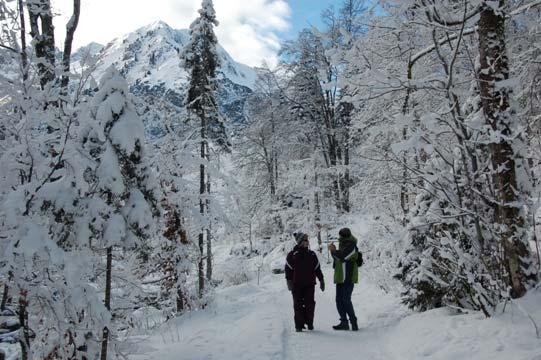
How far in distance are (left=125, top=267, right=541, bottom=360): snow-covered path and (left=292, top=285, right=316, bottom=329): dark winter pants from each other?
0.82 feet

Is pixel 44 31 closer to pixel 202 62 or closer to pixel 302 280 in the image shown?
pixel 302 280

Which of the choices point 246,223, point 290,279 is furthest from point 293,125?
point 290,279

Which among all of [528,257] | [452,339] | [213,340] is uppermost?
[528,257]

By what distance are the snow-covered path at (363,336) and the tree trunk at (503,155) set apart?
43 centimetres

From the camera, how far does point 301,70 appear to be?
73.4 ft

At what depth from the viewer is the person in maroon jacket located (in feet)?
25.2

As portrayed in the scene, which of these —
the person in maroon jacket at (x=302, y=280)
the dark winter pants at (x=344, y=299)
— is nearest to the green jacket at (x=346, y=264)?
the dark winter pants at (x=344, y=299)

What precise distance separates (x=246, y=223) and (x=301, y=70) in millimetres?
13462

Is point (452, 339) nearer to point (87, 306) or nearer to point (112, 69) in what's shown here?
point (87, 306)

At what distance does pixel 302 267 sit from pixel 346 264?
803mm

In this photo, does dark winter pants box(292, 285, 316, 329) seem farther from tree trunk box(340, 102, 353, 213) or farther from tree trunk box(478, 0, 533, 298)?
tree trunk box(340, 102, 353, 213)

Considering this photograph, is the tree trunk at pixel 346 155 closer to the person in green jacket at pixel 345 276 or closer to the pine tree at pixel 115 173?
the person in green jacket at pixel 345 276

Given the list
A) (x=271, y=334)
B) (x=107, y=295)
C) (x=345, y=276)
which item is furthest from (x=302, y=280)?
(x=107, y=295)

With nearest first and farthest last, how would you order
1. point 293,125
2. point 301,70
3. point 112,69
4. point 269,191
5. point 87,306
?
point 87,306 → point 112,69 → point 301,70 → point 293,125 → point 269,191
